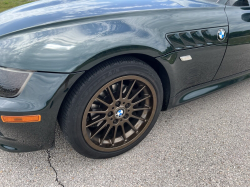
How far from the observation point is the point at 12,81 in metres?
1.28

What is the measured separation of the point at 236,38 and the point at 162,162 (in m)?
1.33

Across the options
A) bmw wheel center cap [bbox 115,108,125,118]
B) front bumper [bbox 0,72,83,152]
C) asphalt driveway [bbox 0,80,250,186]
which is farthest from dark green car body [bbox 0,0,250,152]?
bmw wheel center cap [bbox 115,108,125,118]

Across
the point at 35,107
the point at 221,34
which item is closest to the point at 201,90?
the point at 221,34

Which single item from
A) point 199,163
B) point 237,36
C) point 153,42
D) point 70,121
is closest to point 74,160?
point 70,121

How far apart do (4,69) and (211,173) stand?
165 cm

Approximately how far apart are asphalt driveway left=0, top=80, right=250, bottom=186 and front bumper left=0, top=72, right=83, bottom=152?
333 millimetres

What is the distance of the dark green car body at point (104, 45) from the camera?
4.23 feet

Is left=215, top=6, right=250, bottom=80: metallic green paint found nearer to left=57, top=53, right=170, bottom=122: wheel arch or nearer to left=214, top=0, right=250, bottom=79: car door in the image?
left=214, top=0, right=250, bottom=79: car door

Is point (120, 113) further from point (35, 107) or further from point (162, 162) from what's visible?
point (35, 107)

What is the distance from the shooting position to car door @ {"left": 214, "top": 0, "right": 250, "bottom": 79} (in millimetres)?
1972

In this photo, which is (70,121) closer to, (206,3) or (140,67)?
(140,67)

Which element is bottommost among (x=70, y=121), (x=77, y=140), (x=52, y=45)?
(x=77, y=140)

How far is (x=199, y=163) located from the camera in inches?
69.1

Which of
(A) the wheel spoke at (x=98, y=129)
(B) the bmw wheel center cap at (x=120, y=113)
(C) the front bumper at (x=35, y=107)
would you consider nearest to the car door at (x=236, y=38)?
(B) the bmw wheel center cap at (x=120, y=113)
